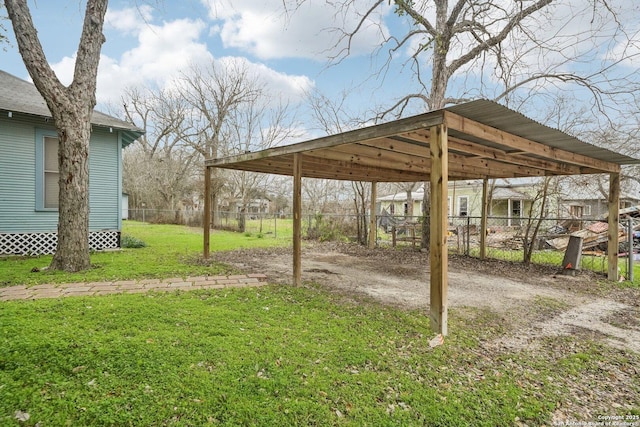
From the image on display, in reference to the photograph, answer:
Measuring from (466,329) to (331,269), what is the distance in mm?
3456

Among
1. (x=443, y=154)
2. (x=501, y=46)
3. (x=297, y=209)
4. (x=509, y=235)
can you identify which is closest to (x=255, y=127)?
(x=501, y=46)

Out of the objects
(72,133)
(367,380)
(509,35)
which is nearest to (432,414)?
(367,380)

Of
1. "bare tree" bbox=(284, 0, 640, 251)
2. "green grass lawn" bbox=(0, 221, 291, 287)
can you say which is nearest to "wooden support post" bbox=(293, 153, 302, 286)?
"green grass lawn" bbox=(0, 221, 291, 287)

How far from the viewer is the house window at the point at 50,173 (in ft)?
24.1

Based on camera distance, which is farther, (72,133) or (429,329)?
(72,133)

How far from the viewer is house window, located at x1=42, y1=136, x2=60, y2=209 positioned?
7.36 m

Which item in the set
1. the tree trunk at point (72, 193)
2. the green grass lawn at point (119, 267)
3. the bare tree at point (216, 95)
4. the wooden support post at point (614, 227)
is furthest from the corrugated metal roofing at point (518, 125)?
the bare tree at point (216, 95)

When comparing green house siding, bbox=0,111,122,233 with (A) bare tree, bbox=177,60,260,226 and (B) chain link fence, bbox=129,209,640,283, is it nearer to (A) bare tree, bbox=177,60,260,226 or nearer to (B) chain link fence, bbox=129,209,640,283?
→ (B) chain link fence, bbox=129,209,640,283

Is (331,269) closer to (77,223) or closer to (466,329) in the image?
(466,329)

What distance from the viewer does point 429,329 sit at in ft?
10.9

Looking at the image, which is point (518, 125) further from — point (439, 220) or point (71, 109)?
point (71, 109)

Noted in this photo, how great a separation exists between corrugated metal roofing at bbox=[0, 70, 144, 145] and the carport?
3.10 meters

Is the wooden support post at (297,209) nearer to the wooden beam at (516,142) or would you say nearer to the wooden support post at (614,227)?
the wooden beam at (516,142)

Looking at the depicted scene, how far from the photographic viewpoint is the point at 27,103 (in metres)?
7.19
